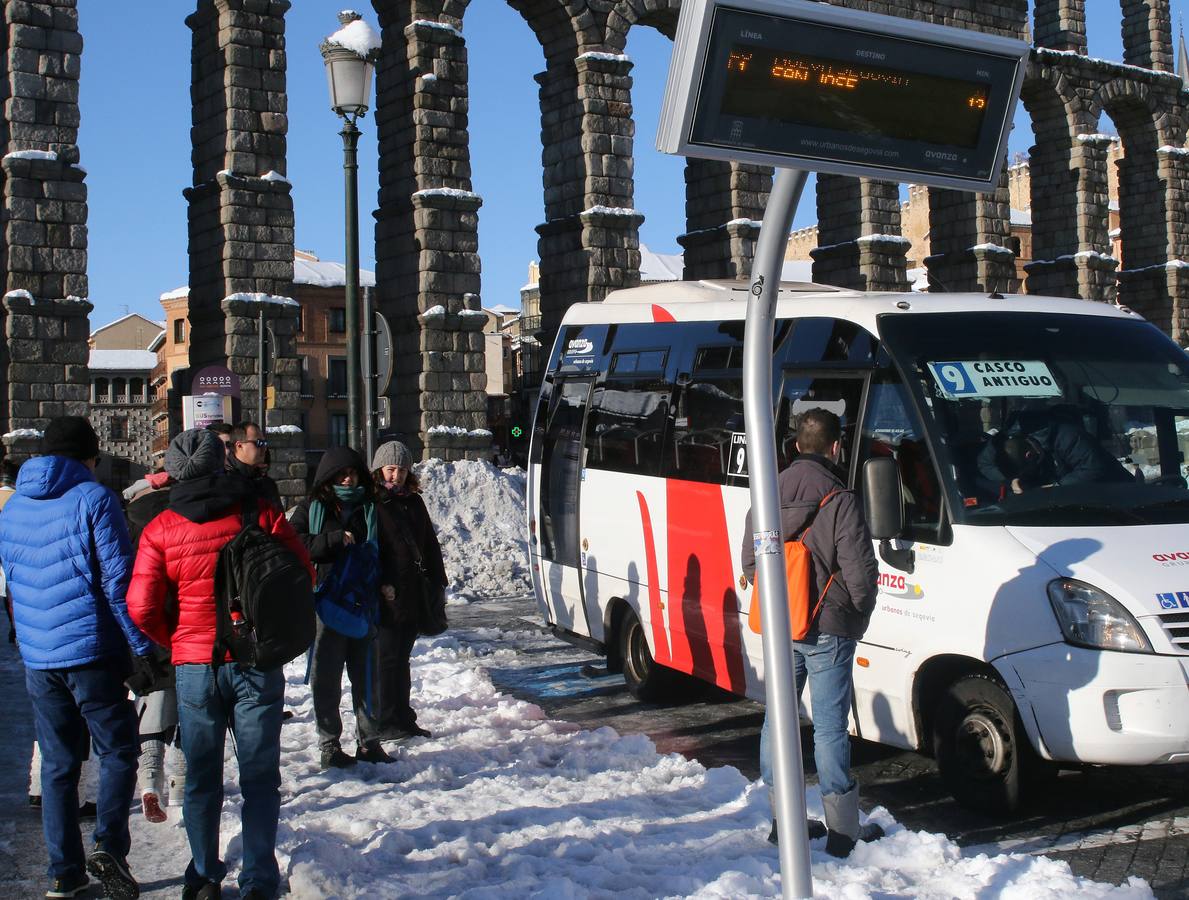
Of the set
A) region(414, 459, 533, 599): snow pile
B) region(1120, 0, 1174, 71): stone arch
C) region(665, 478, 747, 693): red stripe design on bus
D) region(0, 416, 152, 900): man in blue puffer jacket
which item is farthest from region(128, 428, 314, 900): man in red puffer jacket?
region(1120, 0, 1174, 71): stone arch

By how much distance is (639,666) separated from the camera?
31.9 ft

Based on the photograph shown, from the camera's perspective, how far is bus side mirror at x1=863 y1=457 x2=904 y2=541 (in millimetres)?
6020

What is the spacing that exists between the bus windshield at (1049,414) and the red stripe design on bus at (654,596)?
258 cm

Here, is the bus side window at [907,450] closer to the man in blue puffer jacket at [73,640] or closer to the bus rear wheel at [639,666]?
the bus rear wheel at [639,666]

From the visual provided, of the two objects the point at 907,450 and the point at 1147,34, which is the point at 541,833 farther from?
the point at 1147,34

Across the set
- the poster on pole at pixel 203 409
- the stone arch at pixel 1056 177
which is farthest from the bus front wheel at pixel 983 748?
the stone arch at pixel 1056 177

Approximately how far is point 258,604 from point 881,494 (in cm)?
269

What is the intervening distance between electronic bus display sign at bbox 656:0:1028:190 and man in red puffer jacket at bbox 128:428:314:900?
2295 mm

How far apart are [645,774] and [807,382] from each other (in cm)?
236

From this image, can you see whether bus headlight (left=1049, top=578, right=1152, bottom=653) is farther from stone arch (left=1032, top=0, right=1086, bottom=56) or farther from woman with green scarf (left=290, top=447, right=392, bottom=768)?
stone arch (left=1032, top=0, right=1086, bottom=56)

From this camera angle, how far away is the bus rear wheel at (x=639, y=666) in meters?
9.55

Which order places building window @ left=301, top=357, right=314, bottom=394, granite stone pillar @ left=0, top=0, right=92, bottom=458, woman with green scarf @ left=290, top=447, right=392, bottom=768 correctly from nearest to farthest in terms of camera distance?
woman with green scarf @ left=290, top=447, right=392, bottom=768
granite stone pillar @ left=0, top=0, right=92, bottom=458
building window @ left=301, top=357, right=314, bottom=394

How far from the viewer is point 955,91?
4332 mm

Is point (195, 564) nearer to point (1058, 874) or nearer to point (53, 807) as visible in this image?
point (53, 807)
